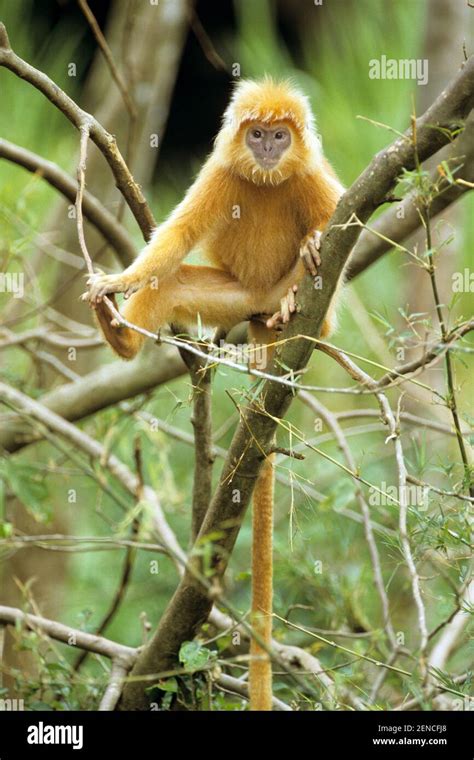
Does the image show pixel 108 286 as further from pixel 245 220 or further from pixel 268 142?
pixel 268 142

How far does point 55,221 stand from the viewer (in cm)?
477

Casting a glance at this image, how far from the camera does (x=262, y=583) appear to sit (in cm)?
254

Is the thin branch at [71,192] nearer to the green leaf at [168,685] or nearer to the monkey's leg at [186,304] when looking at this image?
the monkey's leg at [186,304]

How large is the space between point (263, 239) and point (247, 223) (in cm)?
8

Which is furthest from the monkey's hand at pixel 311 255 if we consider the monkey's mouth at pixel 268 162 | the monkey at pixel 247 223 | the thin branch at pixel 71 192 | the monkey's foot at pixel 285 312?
the thin branch at pixel 71 192

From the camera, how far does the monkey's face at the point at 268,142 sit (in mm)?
2889

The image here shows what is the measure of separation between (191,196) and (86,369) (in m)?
2.25

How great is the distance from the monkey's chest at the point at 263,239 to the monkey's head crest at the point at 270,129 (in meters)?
0.10

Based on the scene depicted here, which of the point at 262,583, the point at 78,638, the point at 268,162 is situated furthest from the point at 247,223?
the point at 78,638

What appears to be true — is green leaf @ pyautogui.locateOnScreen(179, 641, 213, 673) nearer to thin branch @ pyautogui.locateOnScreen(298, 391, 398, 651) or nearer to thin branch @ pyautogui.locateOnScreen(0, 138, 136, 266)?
thin branch @ pyautogui.locateOnScreen(298, 391, 398, 651)

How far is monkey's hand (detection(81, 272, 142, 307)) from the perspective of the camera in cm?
261

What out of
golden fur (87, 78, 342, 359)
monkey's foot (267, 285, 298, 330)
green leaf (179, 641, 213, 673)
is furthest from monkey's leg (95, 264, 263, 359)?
green leaf (179, 641, 213, 673)

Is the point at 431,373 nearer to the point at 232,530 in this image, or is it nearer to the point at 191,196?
the point at 191,196

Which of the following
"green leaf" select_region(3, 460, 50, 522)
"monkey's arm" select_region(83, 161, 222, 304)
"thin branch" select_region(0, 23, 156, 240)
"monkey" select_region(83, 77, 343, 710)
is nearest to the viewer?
"thin branch" select_region(0, 23, 156, 240)
